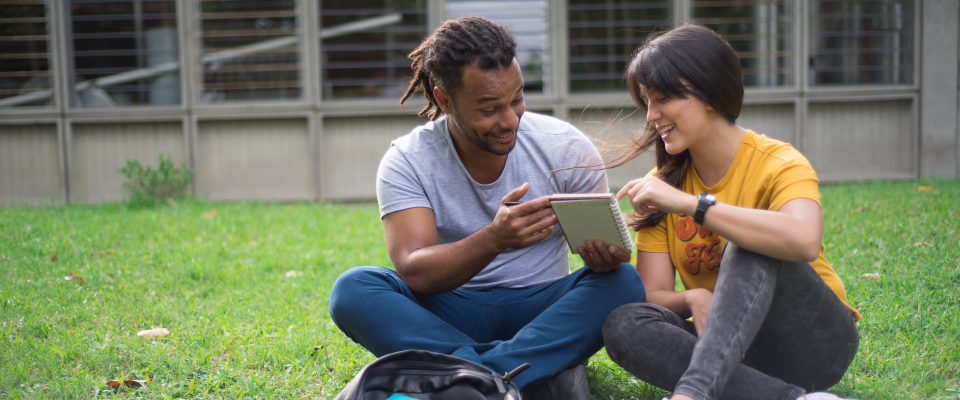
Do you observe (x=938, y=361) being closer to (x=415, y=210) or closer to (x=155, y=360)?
(x=415, y=210)

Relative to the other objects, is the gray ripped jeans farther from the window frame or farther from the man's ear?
the window frame

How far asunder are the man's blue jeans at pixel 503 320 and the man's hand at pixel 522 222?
0.27 m

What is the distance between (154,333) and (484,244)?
5.47ft

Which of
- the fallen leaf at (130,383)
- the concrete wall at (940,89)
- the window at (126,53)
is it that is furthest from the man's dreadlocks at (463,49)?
the concrete wall at (940,89)

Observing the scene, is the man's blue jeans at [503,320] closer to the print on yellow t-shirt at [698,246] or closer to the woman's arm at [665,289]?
the woman's arm at [665,289]

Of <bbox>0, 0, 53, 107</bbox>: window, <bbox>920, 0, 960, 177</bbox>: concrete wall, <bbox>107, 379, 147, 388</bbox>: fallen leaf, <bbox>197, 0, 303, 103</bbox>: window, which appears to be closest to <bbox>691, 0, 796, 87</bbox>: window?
<bbox>920, 0, 960, 177</bbox>: concrete wall

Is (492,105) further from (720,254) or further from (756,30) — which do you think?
(756,30)

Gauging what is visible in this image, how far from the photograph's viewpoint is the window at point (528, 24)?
25.4ft

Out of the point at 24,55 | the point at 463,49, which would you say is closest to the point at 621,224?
the point at 463,49

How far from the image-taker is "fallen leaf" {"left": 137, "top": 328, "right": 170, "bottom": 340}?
9.67ft

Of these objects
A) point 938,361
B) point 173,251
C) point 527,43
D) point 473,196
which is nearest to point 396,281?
point 473,196

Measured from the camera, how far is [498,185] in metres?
2.55

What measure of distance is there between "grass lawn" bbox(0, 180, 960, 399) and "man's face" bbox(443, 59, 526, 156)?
0.92 m

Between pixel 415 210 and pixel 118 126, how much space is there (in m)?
6.37
